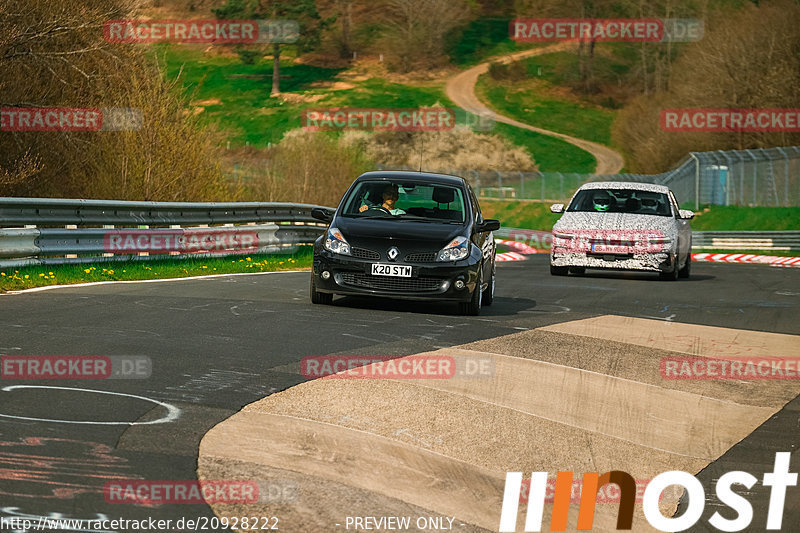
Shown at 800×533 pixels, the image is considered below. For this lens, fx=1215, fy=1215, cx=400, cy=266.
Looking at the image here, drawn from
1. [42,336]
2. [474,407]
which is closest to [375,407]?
[474,407]

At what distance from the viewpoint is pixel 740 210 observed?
1823 inches

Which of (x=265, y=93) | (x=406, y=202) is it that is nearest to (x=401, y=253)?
(x=406, y=202)

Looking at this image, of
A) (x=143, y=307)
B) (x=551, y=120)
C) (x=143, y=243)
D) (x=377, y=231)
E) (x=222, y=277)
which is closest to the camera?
(x=143, y=307)

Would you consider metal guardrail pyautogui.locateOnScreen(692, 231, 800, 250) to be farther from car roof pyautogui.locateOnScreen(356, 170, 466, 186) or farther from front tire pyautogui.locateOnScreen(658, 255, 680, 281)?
car roof pyautogui.locateOnScreen(356, 170, 466, 186)

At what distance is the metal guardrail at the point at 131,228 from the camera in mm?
16219

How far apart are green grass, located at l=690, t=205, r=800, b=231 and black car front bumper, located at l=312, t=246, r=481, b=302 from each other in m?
30.5

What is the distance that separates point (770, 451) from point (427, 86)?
125 meters

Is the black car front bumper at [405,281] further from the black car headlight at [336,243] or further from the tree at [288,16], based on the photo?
the tree at [288,16]

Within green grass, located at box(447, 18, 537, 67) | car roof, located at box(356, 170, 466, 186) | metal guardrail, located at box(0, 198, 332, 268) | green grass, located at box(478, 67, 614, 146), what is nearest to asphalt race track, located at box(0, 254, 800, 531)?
car roof, located at box(356, 170, 466, 186)

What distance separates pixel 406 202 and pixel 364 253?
151 centimetres

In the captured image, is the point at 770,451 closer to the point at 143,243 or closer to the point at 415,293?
the point at 415,293

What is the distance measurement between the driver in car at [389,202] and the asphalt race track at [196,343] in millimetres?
1121

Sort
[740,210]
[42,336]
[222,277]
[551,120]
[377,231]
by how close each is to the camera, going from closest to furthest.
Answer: [42,336] < [377,231] < [222,277] < [740,210] < [551,120]

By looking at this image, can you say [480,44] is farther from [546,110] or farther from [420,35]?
[546,110]
